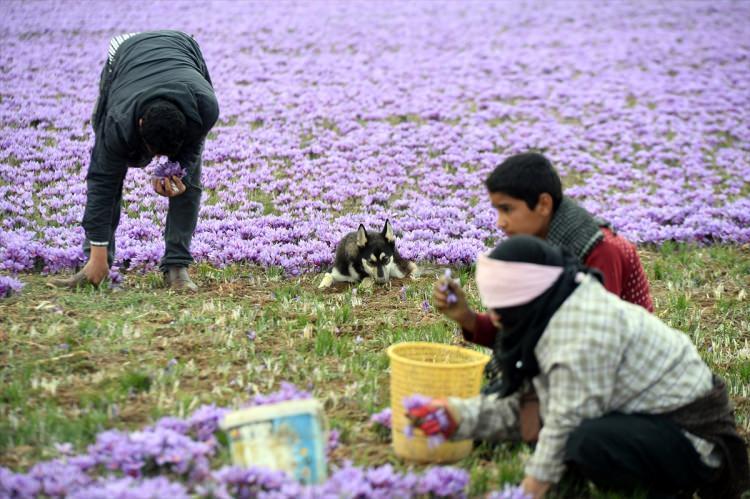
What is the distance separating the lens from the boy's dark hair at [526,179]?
4.38 metres

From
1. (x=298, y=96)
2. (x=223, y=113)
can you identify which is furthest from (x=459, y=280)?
(x=298, y=96)

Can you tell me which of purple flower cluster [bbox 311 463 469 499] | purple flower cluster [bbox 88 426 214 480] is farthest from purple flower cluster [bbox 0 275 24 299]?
purple flower cluster [bbox 311 463 469 499]

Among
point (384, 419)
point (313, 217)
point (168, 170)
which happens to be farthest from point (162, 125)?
point (313, 217)

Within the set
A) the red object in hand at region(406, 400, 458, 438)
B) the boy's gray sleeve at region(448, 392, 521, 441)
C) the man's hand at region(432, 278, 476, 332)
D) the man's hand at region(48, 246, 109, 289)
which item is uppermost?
the man's hand at region(432, 278, 476, 332)

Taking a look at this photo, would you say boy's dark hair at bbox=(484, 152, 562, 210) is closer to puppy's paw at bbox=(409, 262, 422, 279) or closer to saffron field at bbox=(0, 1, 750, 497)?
saffron field at bbox=(0, 1, 750, 497)

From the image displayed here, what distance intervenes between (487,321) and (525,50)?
2212cm

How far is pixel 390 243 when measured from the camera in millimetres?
7840

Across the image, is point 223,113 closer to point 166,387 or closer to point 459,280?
point 459,280

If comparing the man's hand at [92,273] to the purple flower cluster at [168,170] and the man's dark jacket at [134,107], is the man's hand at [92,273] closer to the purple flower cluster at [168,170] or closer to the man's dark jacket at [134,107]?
the man's dark jacket at [134,107]

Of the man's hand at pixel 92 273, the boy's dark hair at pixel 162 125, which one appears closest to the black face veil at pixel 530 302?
the boy's dark hair at pixel 162 125

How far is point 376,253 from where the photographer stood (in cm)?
760

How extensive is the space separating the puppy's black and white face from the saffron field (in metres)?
0.25

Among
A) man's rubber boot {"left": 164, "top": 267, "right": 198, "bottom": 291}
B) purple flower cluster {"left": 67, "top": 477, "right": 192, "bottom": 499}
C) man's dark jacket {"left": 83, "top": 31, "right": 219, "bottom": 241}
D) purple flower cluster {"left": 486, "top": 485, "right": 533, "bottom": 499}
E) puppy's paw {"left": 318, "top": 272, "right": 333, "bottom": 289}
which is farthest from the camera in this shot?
puppy's paw {"left": 318, "top": 272, "right": 333, "bottom": 289}

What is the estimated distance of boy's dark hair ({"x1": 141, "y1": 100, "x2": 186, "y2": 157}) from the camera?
5824mm
